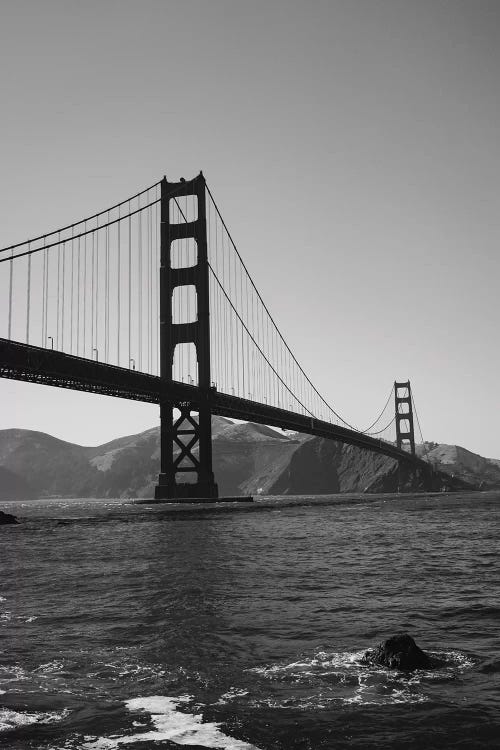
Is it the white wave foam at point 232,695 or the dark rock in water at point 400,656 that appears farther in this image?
the dark rock in water at point 400,656

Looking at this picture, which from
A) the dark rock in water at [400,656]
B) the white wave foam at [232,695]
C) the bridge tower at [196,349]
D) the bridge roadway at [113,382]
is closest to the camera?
the white wave foam at [232,695]

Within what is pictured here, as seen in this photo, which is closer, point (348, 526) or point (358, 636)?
point (358, 636)

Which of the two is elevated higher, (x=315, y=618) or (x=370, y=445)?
(x=370, y=445)

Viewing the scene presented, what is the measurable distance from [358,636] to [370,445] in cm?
9351

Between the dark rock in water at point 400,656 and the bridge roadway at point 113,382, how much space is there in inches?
→ 1553

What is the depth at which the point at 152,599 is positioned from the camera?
13.7m

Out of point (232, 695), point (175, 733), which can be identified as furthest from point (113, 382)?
point (175, 733)

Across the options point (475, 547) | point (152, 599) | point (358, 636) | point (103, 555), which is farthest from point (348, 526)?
point (358, 636)

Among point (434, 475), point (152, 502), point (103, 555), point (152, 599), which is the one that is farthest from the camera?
point (434, 475)

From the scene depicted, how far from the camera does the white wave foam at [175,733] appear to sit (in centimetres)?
638

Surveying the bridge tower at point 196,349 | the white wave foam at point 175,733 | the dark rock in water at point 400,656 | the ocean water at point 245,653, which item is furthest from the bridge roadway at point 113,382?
the white wave foam at point 175,733

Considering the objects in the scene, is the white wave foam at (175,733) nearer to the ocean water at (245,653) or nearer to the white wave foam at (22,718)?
the ocean water at (245,653)

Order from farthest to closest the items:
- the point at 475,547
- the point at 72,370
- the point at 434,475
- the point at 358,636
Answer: the point at 434,475 → the point at 72,370 → the point at 475,547 → the point at 358,636

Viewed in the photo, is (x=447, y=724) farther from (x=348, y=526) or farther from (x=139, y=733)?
(x=348, y=526)
